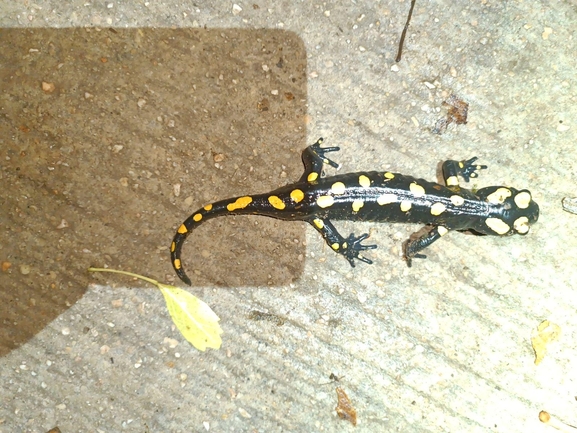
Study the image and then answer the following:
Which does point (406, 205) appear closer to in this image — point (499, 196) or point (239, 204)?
point (499, 196)

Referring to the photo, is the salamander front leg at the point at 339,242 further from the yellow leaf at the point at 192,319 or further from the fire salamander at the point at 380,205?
the yellow leaf at the point at 192,319

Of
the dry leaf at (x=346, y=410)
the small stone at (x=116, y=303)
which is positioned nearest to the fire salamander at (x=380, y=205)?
the small stone at (x=116, y=303)

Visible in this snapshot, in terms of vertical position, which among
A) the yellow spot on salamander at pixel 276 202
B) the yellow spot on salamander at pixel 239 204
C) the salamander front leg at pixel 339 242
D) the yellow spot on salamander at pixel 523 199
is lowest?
the salamander front leg at pixel 339 242

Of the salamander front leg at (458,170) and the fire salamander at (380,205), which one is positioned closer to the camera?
the fire salamander at (380,205)

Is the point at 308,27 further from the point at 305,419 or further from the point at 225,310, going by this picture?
the point at 305,419

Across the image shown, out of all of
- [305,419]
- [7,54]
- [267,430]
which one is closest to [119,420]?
[267,430]

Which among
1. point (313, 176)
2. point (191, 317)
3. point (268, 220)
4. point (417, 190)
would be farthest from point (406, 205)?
point (191, 317)

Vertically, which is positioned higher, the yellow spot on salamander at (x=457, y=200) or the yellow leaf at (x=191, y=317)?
the yellow spot on salamander at (x=457, y=200)
